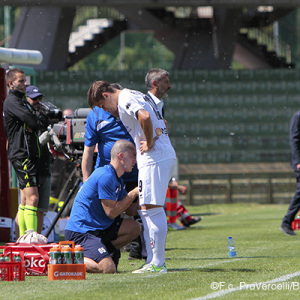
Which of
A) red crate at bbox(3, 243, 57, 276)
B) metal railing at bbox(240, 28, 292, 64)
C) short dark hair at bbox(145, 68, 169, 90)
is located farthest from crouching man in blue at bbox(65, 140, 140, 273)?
metal railing at bbox(240, 28, 292, 64)

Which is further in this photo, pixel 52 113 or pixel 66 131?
pixel 52 113

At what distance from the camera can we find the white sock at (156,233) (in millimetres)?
6574

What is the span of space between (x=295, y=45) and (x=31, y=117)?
24.2 metres

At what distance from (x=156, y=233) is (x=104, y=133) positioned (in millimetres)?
1351

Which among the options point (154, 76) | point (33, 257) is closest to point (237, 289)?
point (33, 257)

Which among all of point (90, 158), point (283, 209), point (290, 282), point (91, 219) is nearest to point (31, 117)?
point (90, 158)

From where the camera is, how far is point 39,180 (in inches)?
348

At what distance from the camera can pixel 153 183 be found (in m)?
6.50

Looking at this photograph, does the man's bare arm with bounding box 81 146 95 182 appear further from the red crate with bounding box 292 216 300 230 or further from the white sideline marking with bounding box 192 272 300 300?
the red crate with bounding box 292 216 300 230

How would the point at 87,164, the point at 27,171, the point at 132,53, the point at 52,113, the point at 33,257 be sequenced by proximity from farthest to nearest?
1. the point at 132,53
2. the point at 52,113
3. the point at 27,171
4. the point at 87,164
5. the point at 33,257

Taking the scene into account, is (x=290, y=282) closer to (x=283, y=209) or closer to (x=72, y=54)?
(x=283, y=209)

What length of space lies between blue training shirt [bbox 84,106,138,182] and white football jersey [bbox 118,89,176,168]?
891 mm

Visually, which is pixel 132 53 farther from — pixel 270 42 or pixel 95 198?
pixel 95 198

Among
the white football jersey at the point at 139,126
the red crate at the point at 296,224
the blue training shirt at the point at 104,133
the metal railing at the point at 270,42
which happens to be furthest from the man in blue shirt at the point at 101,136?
the metal railing at the point at 270,42
